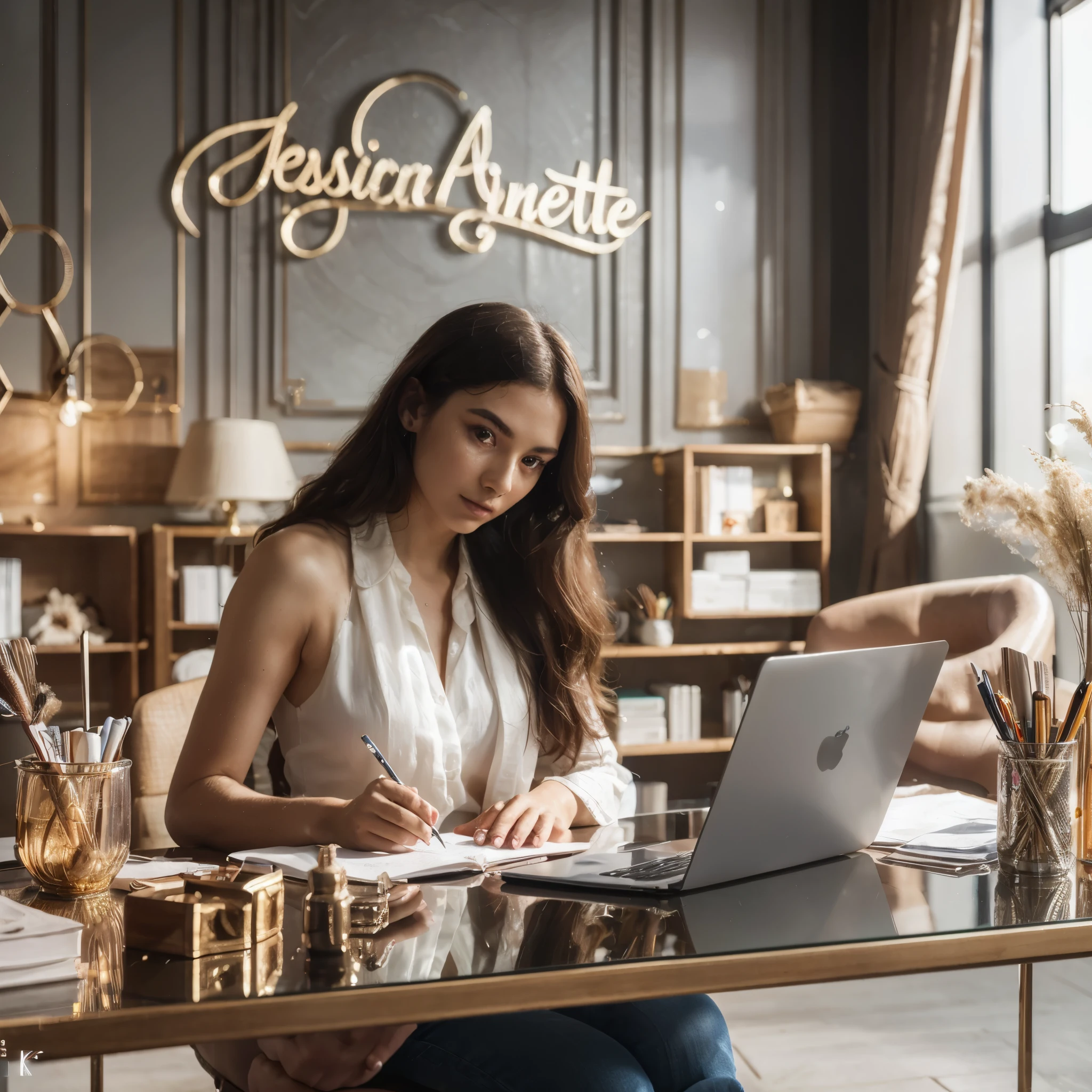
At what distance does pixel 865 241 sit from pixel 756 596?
1.68 meters

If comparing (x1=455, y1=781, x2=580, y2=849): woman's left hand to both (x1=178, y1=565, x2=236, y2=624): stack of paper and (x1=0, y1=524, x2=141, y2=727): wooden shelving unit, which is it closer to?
(x1=178, y1=565, x2=236, y2=624): stack of paper

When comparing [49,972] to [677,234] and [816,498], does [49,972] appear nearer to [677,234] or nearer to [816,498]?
[816,498]

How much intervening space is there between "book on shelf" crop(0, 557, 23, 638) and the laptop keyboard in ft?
11.1

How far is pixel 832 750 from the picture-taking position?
1.05 m

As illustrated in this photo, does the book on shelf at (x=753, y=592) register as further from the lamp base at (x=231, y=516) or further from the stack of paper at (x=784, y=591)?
the lamp base at (x=231, y=516)

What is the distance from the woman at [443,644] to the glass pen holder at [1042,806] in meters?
0.37

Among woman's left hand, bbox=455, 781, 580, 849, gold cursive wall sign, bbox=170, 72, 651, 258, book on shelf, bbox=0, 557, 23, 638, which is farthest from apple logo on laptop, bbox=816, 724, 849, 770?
gold cursive wall sign, bbox=170, 72, 651, 258

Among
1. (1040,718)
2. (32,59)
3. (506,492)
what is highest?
(32,59)

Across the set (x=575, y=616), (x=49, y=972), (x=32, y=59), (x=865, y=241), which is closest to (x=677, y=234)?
(x=865, y=241)

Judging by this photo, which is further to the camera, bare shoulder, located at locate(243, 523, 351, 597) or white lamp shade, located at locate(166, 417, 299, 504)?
white lamp shade, located at locate(166, 417, 299, 504)

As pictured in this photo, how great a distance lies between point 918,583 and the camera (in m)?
4.40

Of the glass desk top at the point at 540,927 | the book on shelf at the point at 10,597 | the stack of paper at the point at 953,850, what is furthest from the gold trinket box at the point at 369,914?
the book on shelf at the point at 10,597

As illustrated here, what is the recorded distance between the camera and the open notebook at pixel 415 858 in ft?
3.45

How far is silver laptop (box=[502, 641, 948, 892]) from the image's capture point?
3.11ft
